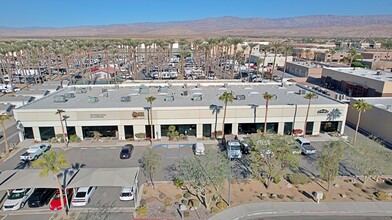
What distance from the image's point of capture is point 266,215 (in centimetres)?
2441

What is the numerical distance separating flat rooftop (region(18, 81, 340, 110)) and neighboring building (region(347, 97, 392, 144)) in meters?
5.45

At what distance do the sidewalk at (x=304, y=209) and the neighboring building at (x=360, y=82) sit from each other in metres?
35.7

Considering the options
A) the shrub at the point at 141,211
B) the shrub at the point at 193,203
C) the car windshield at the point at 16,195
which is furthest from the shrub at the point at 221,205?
the car windshield at the point at 16,195

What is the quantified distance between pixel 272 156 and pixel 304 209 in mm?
5576

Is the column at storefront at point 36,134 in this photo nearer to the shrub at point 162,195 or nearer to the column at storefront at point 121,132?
the column at storefront at point 121,132

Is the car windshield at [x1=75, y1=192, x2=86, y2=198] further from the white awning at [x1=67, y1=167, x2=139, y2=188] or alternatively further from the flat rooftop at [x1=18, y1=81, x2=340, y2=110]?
the flat rooftop at [x1=18, y1=81, x2=340, y2=110]

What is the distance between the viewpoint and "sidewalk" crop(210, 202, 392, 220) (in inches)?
963

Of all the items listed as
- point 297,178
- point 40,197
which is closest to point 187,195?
point 297,178

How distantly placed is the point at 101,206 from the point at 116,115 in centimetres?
1761

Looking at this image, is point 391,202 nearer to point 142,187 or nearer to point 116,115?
point 142,187

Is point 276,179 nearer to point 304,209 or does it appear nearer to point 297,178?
point 297,178

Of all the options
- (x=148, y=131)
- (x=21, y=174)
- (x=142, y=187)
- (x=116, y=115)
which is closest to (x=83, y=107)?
(x=116, y=115)

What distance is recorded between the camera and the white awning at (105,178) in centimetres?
2469

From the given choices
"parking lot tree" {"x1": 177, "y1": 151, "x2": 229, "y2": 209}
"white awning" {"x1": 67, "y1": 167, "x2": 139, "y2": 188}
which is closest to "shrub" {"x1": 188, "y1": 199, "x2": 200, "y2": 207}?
"parking lot tree" {"x1": 177, "y1": 151, "x2": 229, "y2": 209}
